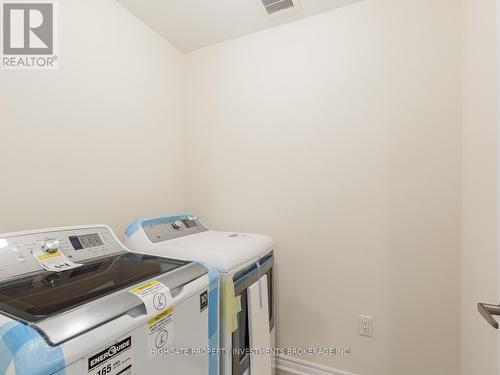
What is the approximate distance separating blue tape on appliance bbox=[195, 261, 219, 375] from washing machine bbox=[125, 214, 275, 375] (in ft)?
0.20

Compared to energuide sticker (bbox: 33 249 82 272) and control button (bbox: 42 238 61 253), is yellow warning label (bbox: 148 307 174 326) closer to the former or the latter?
energuide sticker (bbox: 33 249 82 272)

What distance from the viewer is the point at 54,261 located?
3.23 feet

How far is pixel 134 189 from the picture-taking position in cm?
166

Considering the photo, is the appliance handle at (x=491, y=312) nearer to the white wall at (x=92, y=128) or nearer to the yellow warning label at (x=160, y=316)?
the yellow warning label at (x=160, y=316)

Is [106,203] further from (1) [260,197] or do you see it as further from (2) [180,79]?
(2) [180,79]

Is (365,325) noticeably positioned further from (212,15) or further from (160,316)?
(212,15)

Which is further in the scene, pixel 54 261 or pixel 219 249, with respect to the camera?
pixel 219 249

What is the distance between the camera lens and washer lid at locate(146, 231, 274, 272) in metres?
1.12

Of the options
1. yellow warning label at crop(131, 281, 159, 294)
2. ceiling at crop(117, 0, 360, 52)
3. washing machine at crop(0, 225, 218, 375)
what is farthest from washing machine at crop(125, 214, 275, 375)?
ceiling at crop(117, 0, 360, 52)

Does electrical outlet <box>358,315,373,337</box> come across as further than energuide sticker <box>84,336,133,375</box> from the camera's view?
Yes

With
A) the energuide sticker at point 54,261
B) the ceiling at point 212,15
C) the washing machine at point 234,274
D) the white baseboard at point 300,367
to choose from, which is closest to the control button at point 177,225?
the washing machine at point 234,274

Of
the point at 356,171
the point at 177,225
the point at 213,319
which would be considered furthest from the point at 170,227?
the point at 356,171

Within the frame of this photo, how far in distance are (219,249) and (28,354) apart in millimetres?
780

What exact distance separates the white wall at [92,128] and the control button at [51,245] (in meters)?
0.24
